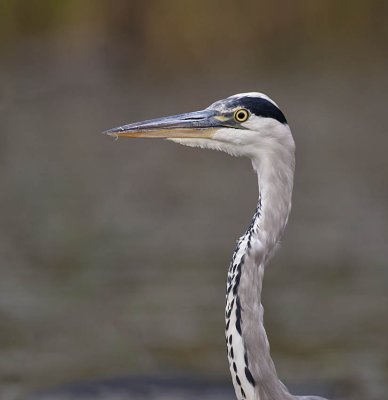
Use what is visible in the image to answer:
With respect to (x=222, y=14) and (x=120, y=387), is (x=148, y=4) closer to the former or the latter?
(x=222, y=14)

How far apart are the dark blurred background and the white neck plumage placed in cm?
229

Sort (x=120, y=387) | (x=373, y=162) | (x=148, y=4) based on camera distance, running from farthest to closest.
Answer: (x=148, y=4), (x=373, y=162), (x=120, y=387)

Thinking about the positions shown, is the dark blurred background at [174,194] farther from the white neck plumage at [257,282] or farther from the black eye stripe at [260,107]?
the black eye stripe at [260,107]

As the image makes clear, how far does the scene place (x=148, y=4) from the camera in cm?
1137

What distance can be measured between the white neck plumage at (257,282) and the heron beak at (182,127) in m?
0.22

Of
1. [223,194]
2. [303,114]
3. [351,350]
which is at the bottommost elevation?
[351,350]

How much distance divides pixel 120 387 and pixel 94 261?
5.58 feet

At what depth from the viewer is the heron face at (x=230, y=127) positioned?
387 cm

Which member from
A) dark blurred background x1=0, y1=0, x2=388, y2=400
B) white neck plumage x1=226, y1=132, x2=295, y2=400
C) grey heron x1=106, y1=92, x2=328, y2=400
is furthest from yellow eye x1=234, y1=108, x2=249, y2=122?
dark blurred background x1=0, y1=0, x2=388, y2=400

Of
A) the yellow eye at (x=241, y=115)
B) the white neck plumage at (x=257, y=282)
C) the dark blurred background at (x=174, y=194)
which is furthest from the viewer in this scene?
the dark blurred background at (x=174, y=194)

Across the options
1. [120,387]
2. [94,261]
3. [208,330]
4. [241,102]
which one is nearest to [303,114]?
[94,261]

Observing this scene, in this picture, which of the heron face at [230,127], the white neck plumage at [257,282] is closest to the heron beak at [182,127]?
the heron face at [230,127]

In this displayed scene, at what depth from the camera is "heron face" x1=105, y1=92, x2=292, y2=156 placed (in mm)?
3869

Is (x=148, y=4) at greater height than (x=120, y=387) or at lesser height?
greater
